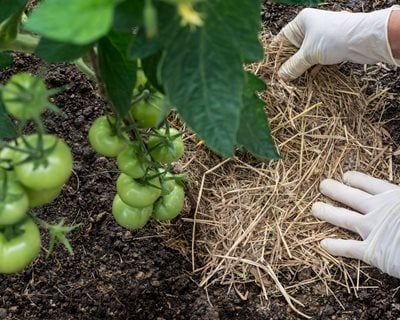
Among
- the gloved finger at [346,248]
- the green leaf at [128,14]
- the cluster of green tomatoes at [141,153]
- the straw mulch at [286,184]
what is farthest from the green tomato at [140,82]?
the gloved finger at [346,248]

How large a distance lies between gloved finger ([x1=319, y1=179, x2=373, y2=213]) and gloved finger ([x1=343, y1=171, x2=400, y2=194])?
0.08 feet

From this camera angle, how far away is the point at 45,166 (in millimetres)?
754

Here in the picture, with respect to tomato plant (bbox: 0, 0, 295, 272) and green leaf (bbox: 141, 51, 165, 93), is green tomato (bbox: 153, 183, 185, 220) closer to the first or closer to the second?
tomato plant (bbox: 0, 0, 295, 272)

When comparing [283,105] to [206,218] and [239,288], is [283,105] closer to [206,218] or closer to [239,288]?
[206,218]

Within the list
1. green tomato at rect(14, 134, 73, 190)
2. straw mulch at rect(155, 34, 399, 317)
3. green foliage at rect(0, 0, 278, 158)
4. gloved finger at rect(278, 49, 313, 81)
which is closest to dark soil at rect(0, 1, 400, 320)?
straw mulch at rect(155, 34, 399, 317)

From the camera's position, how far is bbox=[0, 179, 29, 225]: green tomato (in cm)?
77

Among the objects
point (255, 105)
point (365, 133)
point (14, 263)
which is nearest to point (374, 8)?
point (365, 133)

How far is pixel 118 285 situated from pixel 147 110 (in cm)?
77

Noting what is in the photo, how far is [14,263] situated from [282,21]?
1.46m

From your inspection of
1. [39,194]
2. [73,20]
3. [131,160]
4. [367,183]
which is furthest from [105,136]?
[367,183]

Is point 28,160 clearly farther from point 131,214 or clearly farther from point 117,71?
point 131,214

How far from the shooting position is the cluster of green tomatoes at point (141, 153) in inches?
38.6

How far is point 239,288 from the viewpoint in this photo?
5.57 ft

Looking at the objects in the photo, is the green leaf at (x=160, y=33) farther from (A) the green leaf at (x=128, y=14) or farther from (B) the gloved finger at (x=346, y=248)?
(B) the gloved finger at (x=346, y=248)
